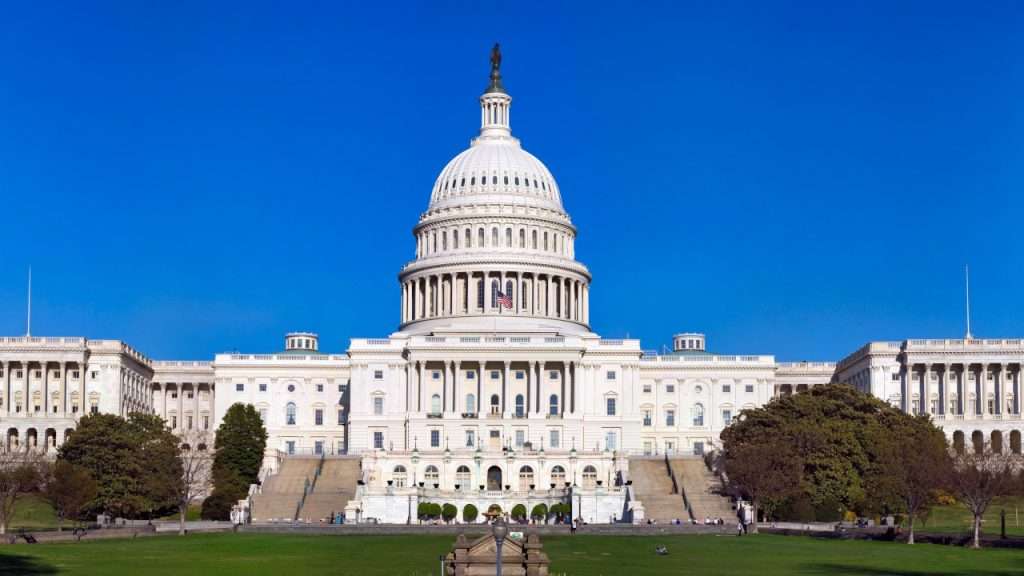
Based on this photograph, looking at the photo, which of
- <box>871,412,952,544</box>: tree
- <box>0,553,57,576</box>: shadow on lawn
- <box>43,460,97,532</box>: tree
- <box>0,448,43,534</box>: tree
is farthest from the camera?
<box>43,460,97,532</box>: tree

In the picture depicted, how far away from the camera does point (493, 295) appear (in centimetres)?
17075

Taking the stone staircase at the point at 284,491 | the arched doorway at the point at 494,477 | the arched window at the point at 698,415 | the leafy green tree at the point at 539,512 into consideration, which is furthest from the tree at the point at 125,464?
the arched window at the point at 698,415

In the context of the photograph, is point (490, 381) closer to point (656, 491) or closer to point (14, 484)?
point (656, 491)

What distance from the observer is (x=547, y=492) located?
129m

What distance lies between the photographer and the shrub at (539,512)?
410 feet

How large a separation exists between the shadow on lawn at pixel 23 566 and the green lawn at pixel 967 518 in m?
53.1

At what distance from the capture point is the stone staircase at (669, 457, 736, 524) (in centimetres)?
11988

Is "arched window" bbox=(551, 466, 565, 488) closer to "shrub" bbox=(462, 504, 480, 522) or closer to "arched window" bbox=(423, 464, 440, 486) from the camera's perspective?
"arched window" bbox=(423, 464, 440, 486)

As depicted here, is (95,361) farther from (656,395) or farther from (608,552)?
(608,552)

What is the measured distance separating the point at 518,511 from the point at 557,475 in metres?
14.0

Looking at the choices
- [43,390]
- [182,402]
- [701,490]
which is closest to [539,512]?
[701,490]

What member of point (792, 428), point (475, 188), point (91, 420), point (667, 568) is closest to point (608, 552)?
point (667, 568)

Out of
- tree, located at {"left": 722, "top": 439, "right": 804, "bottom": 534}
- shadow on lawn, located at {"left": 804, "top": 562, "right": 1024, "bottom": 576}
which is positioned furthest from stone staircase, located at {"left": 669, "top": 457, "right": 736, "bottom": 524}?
shadow on lawn, located at {"left": 804, "top": 562, "right": 1024, "bottom": 576}

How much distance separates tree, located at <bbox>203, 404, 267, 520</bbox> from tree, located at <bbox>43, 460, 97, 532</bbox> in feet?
45.5
